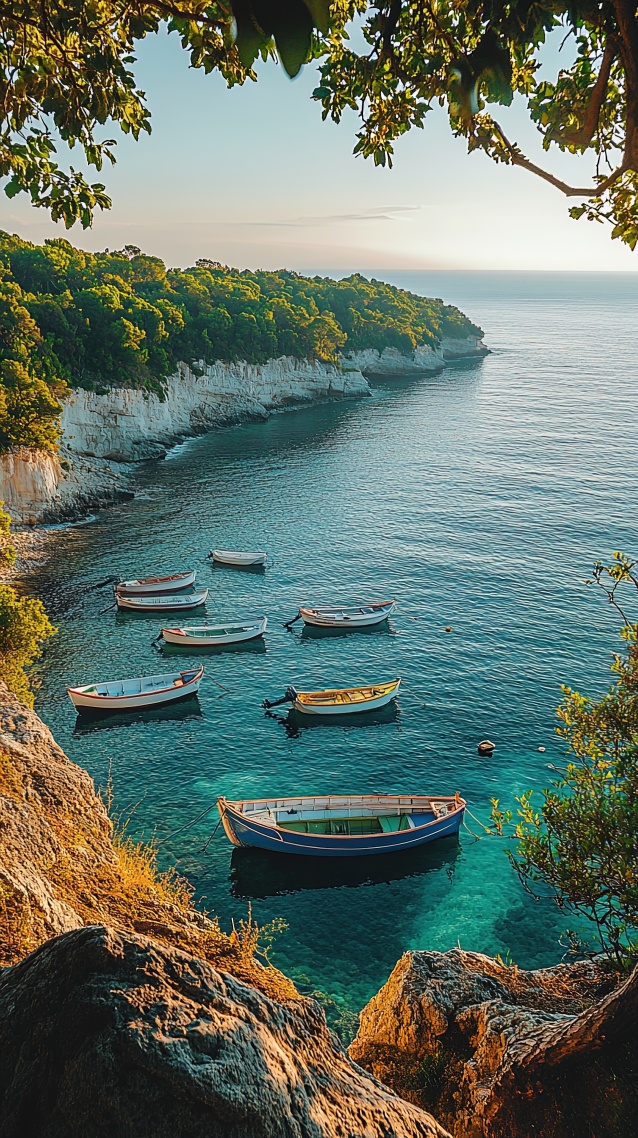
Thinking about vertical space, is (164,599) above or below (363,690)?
above

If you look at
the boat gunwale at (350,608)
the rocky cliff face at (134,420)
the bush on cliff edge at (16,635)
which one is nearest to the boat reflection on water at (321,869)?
the bush on cliff edge at (16,635)

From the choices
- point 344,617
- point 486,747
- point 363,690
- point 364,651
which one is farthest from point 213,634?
point 486,747

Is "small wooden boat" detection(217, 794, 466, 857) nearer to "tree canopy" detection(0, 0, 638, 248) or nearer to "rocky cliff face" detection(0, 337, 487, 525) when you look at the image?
"tree canopy" detection(0, 0, 638, 248)

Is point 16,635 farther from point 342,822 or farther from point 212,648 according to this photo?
point 342,822

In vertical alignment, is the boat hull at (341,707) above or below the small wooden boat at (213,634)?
below

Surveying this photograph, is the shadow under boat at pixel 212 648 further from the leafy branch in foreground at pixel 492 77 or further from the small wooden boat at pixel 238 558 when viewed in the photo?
the leafy branch in foreground at pixel 492 77

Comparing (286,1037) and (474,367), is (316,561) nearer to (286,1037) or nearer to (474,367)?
(286,1037)

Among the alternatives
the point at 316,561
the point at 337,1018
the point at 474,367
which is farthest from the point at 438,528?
the point at 474,367

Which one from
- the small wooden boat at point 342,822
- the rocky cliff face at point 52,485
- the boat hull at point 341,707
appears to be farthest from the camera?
the rocky cliff face at point 52,485
